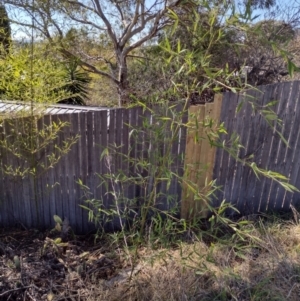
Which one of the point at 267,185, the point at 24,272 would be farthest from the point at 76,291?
the point at 267,185

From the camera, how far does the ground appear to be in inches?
73.3

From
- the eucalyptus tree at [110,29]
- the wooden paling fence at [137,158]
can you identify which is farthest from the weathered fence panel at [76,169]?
the eucalyptus tree at [110,29]

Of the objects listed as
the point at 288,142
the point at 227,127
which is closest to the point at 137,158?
the point at 227,127

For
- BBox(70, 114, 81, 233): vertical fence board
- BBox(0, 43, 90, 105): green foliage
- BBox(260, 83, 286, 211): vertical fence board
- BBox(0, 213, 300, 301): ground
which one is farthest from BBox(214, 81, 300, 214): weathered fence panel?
BBox(0, 43, 90, 105): green foliage

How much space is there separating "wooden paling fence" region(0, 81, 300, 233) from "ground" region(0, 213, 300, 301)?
37 centimetres

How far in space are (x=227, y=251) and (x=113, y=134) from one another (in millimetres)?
1361

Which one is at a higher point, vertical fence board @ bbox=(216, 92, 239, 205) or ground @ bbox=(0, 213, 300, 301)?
vertical fence board @ bbox=(216, 92, 239, 205)

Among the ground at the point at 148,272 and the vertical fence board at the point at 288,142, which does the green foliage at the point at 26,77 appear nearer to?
the ground at the point at 148,272

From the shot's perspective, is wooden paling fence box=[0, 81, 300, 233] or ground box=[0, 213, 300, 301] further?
wooden paling fence box=[0, 81, 300, 233]

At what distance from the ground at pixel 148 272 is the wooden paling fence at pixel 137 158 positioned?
1.22ft

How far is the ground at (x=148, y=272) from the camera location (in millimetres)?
1861

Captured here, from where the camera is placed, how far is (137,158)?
2.69 meters

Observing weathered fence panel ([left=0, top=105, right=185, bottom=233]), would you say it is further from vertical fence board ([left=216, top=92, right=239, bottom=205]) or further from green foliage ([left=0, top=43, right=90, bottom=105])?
vertical fence board ([left=216, top=92, right=239, bottom=205])

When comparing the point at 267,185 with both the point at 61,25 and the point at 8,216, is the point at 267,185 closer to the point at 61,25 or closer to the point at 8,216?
the point at 8,216
